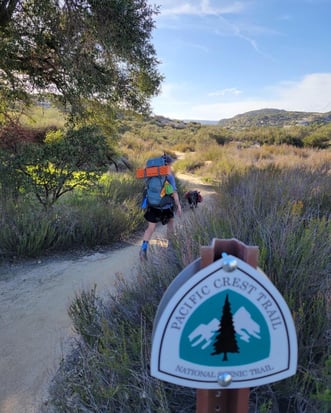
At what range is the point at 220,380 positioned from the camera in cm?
110

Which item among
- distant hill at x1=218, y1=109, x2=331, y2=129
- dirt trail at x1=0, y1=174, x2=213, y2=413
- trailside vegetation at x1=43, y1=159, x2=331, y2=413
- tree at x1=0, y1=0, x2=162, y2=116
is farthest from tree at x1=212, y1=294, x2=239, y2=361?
distant hill at x1=218, y1=109, x2=331, y2=129

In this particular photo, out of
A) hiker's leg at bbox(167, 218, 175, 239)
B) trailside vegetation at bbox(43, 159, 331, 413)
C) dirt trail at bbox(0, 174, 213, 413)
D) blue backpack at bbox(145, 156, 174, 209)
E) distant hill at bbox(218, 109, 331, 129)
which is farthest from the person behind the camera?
distant hill at bbox(218, 109, 331, 129)

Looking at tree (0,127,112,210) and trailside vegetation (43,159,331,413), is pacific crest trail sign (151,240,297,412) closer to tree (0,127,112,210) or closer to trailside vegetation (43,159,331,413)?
trailside vegetation (43,159,331,413)

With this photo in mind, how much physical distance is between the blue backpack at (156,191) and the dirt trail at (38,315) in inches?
38.3

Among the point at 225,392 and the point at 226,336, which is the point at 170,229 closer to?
the point at 225,392

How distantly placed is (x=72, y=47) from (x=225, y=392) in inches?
282

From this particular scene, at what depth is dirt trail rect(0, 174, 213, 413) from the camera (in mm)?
2566

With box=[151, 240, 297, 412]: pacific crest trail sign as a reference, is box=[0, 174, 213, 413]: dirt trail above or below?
below

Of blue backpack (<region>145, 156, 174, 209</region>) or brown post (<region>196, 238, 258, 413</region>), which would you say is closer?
brown post (<region>196, 238, 258, 413</region>)

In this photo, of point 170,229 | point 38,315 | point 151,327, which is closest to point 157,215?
point 170,229

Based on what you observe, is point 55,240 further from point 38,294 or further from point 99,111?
point 99,111

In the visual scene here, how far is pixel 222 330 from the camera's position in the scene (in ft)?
3.56

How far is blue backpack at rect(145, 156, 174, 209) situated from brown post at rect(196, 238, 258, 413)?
12.3 ft

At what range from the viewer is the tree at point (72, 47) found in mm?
6520
